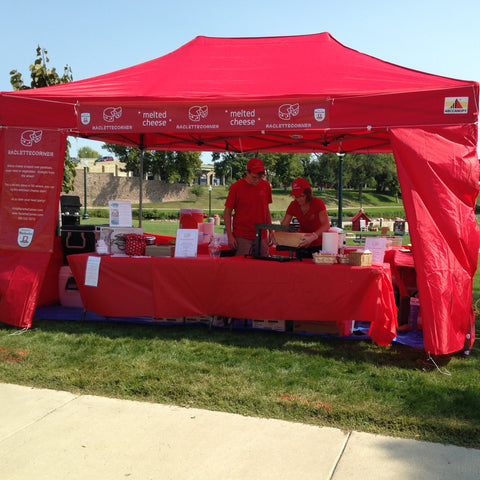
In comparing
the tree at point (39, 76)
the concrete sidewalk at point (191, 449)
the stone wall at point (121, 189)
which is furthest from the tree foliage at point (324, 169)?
the concrete sidewalk at point (191, 449)

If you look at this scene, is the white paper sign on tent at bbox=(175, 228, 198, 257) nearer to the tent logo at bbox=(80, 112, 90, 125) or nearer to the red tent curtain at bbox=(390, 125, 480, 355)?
the tent logo at bbox=(80, 112, 90, 125)

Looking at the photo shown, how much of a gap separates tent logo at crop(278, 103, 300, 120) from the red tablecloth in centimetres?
153

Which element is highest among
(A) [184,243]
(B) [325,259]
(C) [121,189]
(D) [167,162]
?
(D) [167,162]

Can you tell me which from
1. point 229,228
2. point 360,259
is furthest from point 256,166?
point 360,259

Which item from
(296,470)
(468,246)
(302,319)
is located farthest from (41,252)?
(468,246)

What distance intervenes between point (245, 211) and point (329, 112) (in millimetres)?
1658

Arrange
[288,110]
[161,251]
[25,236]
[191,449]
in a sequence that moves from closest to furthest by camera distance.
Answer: [191,449], [288,110], [161,251], [25,236]

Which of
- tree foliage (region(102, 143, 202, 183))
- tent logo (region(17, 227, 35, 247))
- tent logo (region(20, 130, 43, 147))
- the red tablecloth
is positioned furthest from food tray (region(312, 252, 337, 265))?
tree foliage (region(102, 143, 202, 183))

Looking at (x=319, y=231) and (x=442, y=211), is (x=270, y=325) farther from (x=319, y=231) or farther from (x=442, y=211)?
(x=442, y=211)

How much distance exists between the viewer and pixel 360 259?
5098 millimetres

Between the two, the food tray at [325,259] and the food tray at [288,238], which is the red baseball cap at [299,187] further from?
the food tray at [325,259]

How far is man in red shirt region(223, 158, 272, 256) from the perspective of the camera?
6121 mm

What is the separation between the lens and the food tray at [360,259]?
5098mm

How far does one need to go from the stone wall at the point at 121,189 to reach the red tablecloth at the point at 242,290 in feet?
202
